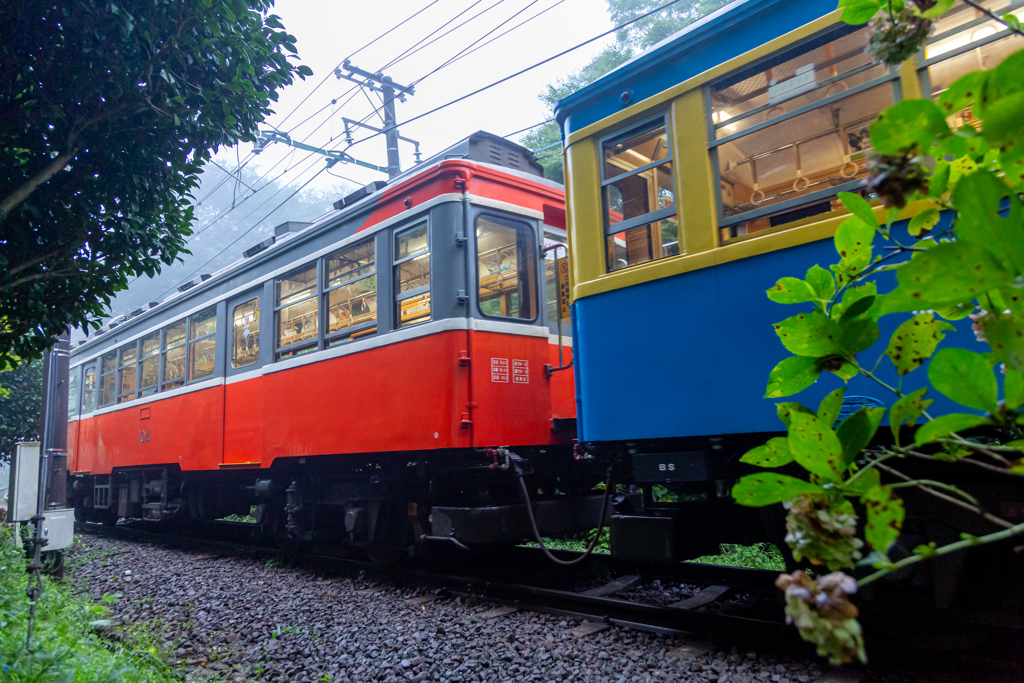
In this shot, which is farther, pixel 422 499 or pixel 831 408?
pixel 422 499

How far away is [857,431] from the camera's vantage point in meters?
0.78

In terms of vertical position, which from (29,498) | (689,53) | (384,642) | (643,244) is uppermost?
(689,53)

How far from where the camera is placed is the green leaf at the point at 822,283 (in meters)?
0.92

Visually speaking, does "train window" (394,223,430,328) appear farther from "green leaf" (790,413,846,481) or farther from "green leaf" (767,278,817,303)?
"green leaf" (790,413,846,481)

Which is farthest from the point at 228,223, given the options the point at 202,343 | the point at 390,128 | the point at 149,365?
the point at 202,343

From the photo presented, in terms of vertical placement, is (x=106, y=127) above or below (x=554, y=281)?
above

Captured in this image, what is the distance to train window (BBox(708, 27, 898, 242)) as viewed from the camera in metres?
3.10

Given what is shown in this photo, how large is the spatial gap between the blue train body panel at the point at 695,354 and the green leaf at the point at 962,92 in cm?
235

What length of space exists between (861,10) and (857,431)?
552 millimetres

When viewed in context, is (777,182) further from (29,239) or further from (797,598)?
(29,239)

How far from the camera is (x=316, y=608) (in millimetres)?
4977

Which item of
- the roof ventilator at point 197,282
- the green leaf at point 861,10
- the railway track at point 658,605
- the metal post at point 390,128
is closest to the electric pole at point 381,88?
the metal post at point 390,128

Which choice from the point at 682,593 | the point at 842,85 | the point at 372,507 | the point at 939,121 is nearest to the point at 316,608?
the point at 372,507

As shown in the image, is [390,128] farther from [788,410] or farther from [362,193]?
[788,410]
